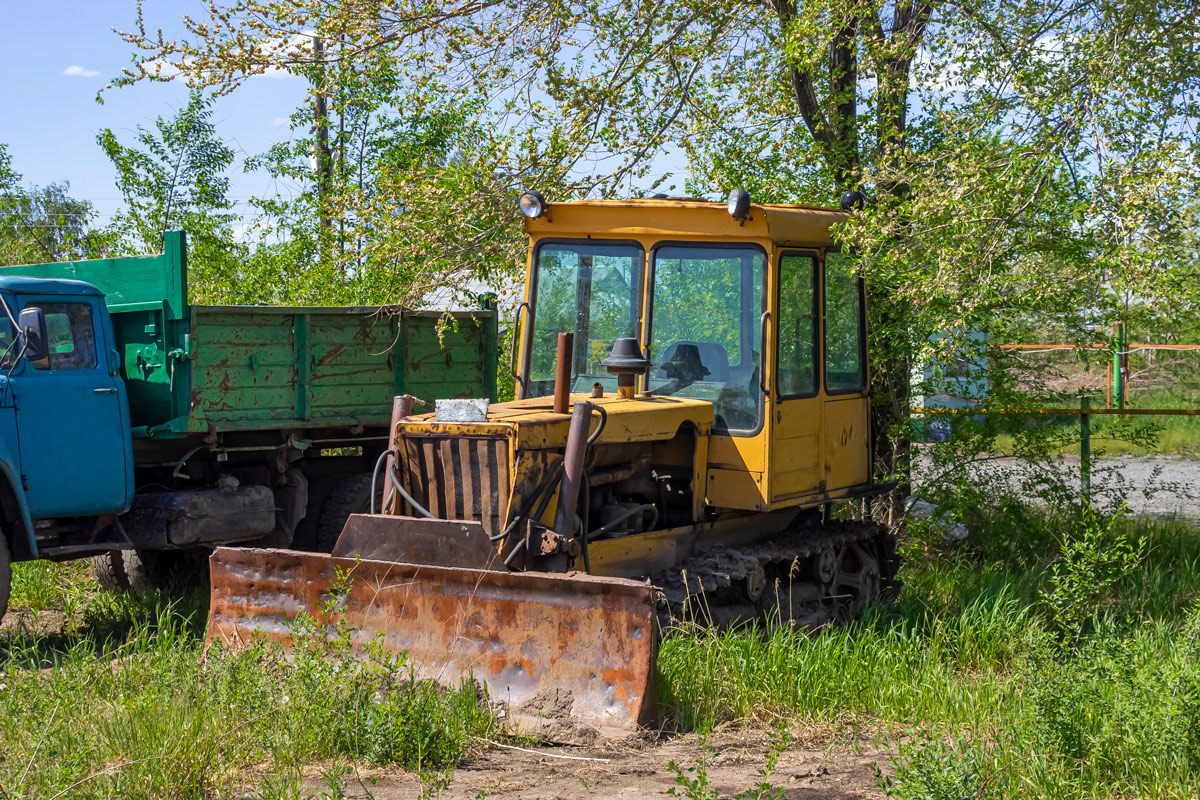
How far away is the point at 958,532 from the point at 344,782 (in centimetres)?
671

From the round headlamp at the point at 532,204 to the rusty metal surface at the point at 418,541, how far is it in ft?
6.34

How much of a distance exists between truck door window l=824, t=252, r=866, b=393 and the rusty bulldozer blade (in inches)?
99.6

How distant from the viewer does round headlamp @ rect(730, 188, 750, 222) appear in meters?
6.25

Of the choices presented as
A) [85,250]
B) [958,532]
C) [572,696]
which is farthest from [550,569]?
[85,250]

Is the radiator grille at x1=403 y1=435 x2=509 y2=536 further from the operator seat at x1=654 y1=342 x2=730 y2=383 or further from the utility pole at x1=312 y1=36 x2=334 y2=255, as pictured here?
the utility pole at x1=312 y1=36 x2=334 y2=255

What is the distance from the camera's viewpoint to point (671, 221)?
21.5 ft

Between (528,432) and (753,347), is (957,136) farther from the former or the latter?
(528,432)

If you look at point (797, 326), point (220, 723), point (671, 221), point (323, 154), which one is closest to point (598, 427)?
point (671, 221)

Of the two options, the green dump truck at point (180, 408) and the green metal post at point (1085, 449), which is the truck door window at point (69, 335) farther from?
the green metal post at point (1085, 449)

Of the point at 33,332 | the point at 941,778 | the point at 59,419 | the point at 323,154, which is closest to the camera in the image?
the point at 941,778

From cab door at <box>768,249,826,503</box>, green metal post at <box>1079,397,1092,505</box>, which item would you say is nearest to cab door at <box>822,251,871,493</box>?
cab door at <box>768,249,826,503</box>

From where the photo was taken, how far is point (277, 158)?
13.9 meters

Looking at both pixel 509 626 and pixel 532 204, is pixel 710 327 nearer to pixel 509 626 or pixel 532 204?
pixel 532 204

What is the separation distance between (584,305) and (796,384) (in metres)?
1.26
